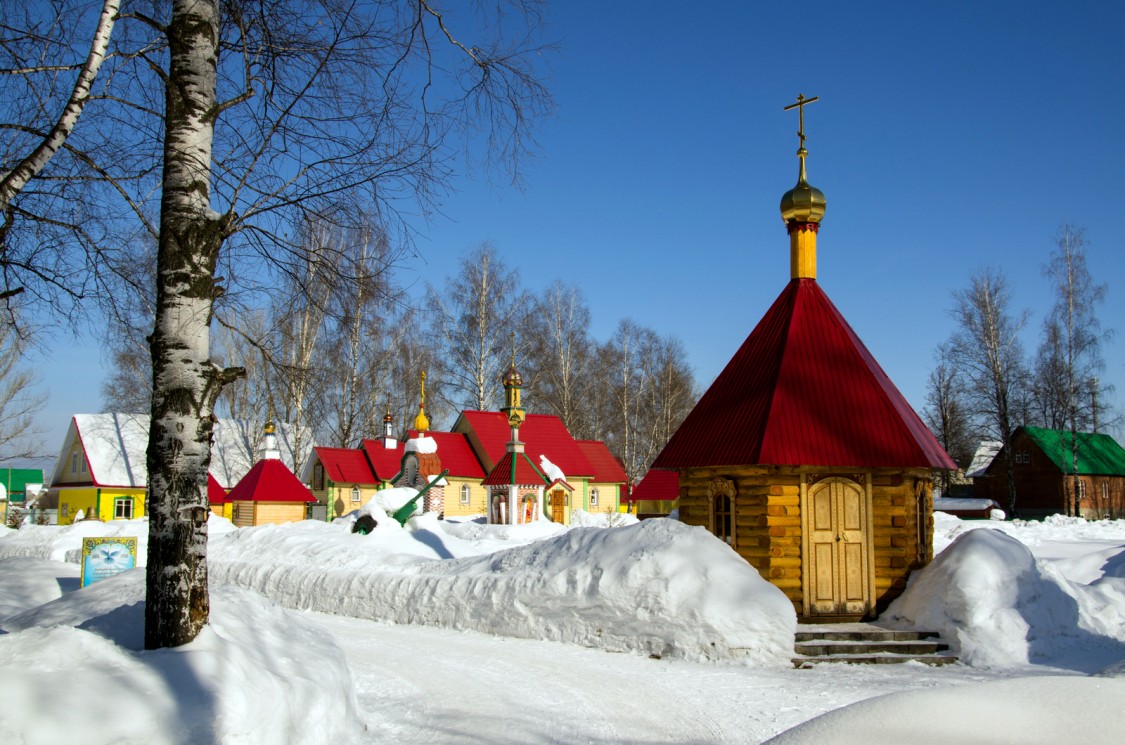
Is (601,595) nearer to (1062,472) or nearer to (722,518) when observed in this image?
(722,518)

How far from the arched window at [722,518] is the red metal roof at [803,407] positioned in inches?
25.7

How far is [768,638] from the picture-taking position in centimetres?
977

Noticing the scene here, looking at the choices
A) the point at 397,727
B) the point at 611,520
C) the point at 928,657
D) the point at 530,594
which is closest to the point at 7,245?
the point at 397,727

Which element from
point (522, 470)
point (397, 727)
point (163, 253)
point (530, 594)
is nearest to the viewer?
point (163, 253)

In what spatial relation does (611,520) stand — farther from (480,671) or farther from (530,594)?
(480,671)

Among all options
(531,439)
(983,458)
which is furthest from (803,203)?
(983,458)

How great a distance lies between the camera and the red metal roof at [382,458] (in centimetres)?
3859

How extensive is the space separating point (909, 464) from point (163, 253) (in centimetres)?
913

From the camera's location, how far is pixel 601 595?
10484 millimetres

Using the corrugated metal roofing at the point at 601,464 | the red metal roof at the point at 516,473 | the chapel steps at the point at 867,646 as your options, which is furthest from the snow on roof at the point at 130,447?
the chapel steps at the point at 867,646

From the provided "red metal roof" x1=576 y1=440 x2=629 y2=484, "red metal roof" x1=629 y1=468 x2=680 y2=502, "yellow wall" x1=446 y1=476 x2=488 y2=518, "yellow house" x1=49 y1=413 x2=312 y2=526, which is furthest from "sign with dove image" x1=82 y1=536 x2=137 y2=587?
"red metal roof" x1=576 y1=440 x2=629 y2=484

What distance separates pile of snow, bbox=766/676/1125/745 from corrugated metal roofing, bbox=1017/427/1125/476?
42.9 m

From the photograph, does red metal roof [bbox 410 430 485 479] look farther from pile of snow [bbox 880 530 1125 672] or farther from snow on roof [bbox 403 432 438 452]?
pile of snow [bbox 880 530 1125 672]

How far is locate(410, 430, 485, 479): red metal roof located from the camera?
38344 mm
